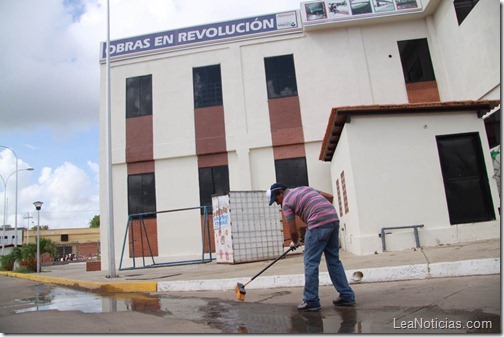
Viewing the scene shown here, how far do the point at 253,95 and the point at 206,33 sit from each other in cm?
368

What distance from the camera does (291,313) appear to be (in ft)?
13.7

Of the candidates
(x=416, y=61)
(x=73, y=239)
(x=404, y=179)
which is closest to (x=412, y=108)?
(x=404, y=179)

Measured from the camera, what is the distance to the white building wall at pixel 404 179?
862 cm

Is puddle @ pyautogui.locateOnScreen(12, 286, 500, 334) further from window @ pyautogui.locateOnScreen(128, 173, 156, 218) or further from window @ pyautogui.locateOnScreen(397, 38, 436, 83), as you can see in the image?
window @ pyautogui.locateOnScreen(397, 38, 436, 83)

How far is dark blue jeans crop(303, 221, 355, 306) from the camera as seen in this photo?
4.23 meters

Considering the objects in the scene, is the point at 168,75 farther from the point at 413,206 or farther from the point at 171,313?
the point at 171,313

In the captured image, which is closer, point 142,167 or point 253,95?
point 253,95

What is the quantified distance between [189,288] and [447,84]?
13132mm

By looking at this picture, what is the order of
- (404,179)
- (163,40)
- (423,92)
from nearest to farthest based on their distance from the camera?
(404,179), (423,92), (163,40)

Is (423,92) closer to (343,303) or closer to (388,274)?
(388,274)

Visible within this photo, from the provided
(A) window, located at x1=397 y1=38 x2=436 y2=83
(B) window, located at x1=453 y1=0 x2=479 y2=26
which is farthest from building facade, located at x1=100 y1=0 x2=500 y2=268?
(B) window, located at x1=453 y1=0 x2=479 y2=26

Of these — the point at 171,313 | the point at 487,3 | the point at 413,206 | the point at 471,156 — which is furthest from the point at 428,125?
the point at 171,313

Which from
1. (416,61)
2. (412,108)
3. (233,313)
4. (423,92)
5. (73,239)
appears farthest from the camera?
(73,239)

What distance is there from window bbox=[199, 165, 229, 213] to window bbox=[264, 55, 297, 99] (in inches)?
147
